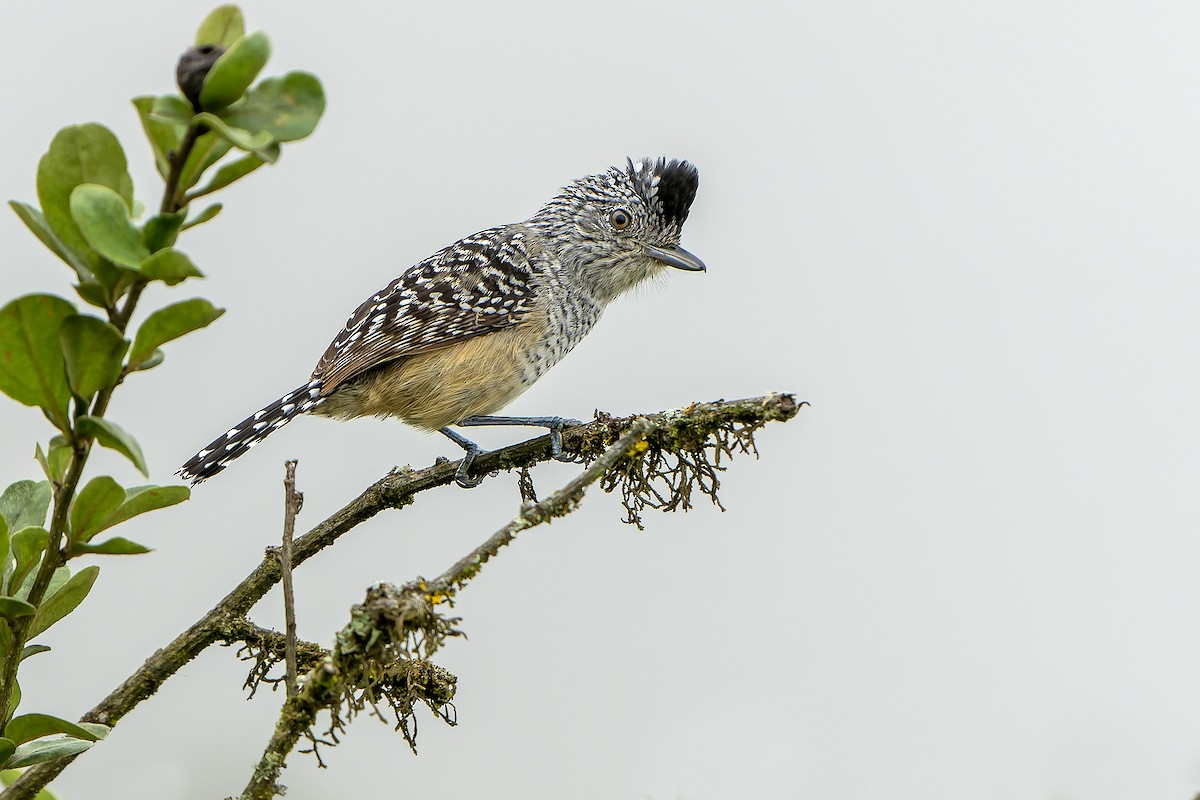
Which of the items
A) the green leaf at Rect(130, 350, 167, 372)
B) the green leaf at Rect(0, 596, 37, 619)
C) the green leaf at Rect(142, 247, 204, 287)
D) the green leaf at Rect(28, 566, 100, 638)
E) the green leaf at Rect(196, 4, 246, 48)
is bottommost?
the green leaf at Rect(0, 596, 37, 619)

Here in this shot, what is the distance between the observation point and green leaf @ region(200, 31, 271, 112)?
803 mm

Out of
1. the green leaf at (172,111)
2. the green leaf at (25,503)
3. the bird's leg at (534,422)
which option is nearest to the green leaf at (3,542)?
the green leaf at (25,503)

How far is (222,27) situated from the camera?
0.91 meters

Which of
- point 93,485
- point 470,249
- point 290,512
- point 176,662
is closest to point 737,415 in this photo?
point 290,512

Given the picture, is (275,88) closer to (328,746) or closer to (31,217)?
(31,217)

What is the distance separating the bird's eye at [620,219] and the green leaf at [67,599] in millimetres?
3640

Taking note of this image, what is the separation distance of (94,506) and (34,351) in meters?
0.17

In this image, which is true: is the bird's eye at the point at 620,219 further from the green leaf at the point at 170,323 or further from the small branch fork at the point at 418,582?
the green leaf at the point at 170,323

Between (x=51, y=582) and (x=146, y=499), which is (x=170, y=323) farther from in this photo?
(x=51, y=582)

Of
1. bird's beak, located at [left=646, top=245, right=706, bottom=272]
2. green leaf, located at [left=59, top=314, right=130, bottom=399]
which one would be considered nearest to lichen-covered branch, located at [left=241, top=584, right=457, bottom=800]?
green leaf, located at [left=59, top=314, right=130, bottom=399]

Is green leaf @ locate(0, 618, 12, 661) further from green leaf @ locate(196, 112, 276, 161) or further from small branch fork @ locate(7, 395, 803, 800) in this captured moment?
green leaf @ locate(196, 112, 276, 161)

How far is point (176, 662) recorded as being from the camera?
1579mm

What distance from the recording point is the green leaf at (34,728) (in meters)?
1.09

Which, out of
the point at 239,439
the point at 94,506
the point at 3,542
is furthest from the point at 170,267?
the point at 239,439
